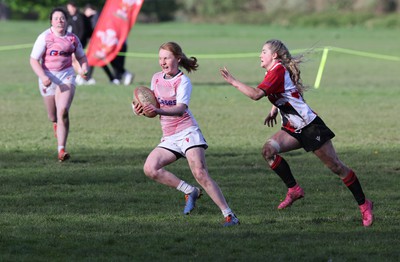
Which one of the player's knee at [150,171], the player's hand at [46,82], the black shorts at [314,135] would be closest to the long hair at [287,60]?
the black shorts at [314,135]

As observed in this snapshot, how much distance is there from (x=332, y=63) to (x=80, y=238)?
98.2 ft

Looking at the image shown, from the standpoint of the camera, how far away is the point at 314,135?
9812 mm

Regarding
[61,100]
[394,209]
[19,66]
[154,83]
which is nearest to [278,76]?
[154,83]

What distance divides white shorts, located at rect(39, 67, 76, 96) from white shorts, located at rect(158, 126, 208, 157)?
4719 millimetres

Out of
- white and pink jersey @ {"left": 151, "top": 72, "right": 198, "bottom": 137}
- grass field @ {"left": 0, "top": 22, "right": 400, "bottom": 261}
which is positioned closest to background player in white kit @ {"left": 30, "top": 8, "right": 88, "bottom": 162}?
grass field @ {"left": 0, "top": 22, "right": 400, "bottom": 261}

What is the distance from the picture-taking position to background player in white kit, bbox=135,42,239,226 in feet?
30.8

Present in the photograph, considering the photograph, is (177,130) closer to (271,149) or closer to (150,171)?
(150,171)

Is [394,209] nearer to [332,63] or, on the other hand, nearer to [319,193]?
[319,193]

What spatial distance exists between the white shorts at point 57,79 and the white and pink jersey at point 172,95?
4587 mm

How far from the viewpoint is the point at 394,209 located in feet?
34.2

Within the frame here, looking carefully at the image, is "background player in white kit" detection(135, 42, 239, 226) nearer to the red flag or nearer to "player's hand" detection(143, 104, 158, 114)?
"player's hand" detection(143, 104, 158, 114)

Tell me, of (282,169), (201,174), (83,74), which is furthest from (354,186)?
(83,74)

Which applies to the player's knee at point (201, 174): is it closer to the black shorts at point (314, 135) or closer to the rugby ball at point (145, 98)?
the rugby ball at point (145, 98)

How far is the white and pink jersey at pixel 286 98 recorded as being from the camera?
962 centimetres
